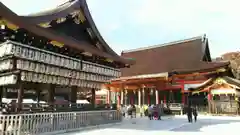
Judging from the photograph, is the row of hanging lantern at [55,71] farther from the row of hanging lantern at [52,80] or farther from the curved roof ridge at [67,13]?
the curved roof ridge at [67,13]

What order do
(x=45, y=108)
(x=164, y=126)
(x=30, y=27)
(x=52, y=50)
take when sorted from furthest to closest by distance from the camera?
(x=164, y=126) → (x=52, y=50) → (x=45, y=108) → (x=30, y=27)

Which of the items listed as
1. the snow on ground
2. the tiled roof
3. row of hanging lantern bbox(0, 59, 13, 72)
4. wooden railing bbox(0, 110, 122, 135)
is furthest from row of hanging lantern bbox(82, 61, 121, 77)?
the tiled roof

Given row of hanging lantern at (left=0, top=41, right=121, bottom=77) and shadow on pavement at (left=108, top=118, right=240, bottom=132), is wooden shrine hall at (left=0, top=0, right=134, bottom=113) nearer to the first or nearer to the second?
row of hanging lantern at (left=0, top=41, right=121, bottom=77)

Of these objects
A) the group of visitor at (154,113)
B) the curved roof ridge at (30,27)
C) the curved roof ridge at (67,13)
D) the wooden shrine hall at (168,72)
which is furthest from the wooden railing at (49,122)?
the wooden shrine hall at (168,72)

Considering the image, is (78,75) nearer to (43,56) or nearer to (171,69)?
(43,56)

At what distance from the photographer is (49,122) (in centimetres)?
944

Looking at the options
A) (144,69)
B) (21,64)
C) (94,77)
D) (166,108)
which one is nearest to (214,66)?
(166,108)

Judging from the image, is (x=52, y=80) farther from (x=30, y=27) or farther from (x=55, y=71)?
(x=30, y=27)

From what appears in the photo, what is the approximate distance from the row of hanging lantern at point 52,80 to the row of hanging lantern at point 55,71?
0.21 meters

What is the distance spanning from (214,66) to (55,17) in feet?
71.3

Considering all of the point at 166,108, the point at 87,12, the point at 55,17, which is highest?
the point at 87,12

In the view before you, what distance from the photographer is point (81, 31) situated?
12.6 metres

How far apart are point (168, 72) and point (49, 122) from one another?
71.8 feet

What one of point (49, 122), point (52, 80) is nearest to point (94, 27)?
point (52, 80)
